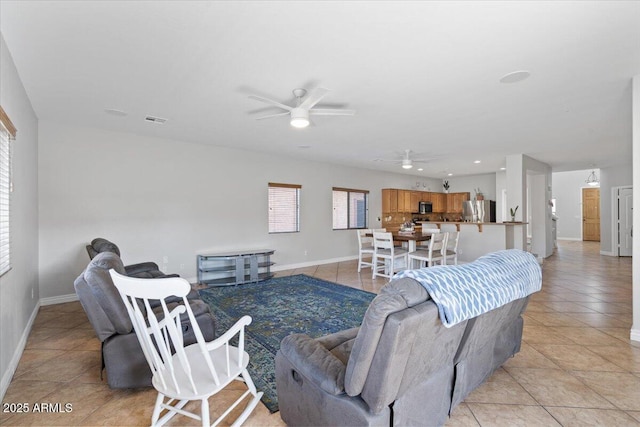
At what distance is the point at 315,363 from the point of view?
5.13 feet

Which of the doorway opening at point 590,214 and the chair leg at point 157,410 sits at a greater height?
the doorway opening at point 590,214

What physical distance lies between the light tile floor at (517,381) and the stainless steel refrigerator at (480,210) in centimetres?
529

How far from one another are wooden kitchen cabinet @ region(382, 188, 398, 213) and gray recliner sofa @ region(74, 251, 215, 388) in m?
7.56

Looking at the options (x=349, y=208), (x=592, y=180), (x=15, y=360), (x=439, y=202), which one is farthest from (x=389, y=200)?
(x=592, y=180)

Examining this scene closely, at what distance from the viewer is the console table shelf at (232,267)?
538 cm

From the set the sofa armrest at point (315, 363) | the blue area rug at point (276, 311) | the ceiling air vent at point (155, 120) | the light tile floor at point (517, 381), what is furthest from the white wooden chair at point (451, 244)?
the ceiling air vent at point (155, 120)

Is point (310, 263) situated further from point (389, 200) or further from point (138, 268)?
point (138, 268)

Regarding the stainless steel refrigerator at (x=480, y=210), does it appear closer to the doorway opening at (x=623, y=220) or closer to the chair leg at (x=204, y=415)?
the doorway opening at (x=623, y=220)

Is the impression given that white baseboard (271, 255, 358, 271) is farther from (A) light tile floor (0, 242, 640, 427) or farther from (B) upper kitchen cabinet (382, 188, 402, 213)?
(A) light tile floor (0, 242, 640, 427)

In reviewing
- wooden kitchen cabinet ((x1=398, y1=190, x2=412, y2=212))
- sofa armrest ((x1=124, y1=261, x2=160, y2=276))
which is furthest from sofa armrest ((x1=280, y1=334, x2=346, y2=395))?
wooden kitchen cabinet ((x1=398, y1=190, x2=412, y2=212))

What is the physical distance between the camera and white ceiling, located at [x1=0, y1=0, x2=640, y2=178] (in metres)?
1.93

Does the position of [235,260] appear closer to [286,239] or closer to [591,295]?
[286,239]

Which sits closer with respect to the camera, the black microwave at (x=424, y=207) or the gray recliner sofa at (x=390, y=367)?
the gray recliner sofa at (x=390, y=367)

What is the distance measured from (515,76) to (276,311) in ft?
11.8
